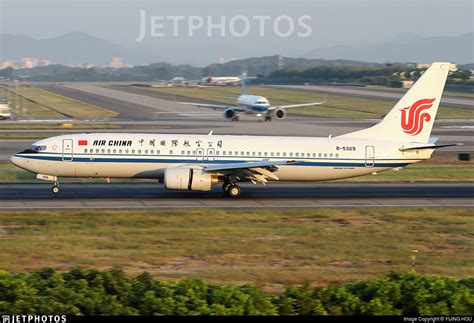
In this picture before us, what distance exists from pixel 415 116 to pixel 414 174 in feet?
33.3

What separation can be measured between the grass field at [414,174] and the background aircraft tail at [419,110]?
23.3ft

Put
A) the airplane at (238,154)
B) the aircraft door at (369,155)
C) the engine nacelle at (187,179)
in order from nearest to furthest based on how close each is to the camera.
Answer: the engine nacelle at (187,179) → the airplane at (238,154) → the aircraft door at (369,155)

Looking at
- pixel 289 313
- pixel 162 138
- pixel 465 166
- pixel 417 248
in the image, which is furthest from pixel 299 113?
pixel 289 313

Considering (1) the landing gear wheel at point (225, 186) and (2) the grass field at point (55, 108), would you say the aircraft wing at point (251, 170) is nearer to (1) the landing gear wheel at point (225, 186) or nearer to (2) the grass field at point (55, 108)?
(1) the landing gear wheel at point (225, 186)

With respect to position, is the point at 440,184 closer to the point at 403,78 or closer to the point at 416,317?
the point at 416,317

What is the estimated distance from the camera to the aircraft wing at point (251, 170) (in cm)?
4209

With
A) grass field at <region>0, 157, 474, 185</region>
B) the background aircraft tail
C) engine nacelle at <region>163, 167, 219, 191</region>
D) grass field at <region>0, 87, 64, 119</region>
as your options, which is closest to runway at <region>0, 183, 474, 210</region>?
engine nacelle at <region>163, 167, 219, 191</region>

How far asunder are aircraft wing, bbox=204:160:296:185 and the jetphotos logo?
7.34 m

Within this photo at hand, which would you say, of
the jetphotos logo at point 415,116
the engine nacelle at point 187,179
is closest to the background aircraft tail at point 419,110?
the jetphotos logo at point 415,116

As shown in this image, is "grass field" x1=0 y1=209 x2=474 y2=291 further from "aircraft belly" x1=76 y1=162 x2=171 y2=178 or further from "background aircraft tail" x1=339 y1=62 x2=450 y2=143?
"background aircraft tail" x1=339 y1=62 x2=450 y2=143

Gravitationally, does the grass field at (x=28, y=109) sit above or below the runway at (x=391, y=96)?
below

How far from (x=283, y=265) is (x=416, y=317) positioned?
1068cm

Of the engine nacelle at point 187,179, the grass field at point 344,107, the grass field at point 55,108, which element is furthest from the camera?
the grass field at point 344,107

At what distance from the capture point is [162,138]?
43594 mm
